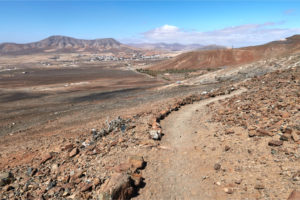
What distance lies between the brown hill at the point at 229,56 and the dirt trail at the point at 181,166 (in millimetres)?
67583

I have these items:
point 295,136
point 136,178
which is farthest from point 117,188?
point 295,136

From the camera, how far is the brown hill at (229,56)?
74.2 meters

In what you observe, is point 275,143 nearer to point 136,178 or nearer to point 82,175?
point 136,178

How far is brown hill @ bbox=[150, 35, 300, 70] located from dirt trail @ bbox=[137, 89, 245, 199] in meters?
67.6

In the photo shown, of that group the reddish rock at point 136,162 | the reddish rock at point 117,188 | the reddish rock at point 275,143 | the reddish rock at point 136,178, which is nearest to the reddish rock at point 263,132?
the reddish rock at point 275,143

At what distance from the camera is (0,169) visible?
1082 cm

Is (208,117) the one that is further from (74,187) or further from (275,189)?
(74,187)

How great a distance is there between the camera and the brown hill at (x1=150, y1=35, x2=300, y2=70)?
74188 mm

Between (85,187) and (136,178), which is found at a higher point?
(136,178)

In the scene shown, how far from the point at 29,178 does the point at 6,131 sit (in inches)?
597

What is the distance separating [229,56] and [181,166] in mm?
79577

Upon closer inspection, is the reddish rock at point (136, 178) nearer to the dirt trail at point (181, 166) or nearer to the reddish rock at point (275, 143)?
the dirt trail at point (181, 166)

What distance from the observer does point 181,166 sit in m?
8.08

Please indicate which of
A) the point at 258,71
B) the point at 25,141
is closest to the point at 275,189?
the point at 25,141
